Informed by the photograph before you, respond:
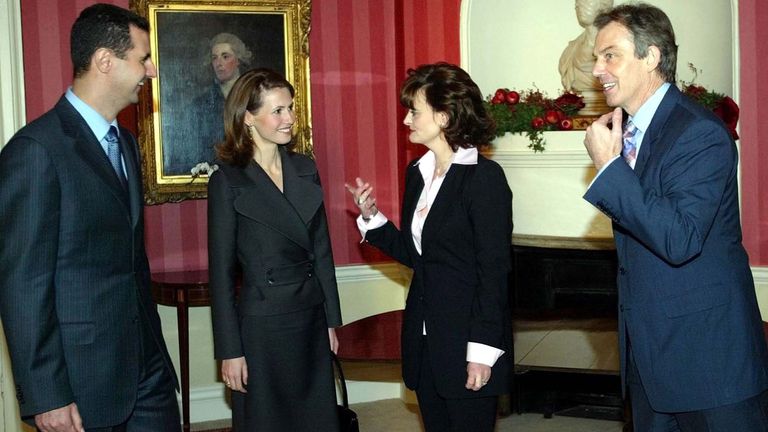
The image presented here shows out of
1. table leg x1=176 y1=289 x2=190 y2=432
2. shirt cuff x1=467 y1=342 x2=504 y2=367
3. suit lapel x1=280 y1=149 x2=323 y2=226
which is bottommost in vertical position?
table leg x1=176 y1=289 x2=190 y2=432

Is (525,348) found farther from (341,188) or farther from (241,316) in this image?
(241,316)

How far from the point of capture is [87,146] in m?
2.76

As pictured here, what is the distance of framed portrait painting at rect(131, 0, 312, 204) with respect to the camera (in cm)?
543

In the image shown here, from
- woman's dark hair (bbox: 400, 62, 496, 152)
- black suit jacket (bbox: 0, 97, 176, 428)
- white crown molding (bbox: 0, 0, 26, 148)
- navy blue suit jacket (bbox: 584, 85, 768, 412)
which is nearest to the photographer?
navy blue suit jacket (bbox: 584, 85, 768, 412)

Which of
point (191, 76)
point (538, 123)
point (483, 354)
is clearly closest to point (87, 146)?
point (483, 354)

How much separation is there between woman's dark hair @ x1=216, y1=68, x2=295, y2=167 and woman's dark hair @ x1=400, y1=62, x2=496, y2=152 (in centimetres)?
57

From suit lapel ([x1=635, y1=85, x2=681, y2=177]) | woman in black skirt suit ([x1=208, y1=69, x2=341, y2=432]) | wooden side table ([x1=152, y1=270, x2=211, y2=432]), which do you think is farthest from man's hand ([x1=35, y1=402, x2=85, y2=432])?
wooden side table ([x1=152, y1=270, x2=211, y2=432])

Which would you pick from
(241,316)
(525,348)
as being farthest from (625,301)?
(525,348)

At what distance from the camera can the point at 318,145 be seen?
584cm

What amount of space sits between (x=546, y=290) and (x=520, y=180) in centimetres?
69

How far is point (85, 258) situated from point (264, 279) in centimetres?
87

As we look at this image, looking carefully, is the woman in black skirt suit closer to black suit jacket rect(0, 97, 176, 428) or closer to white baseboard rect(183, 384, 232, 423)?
black suit jacket rect(0, 97, 176, 428)

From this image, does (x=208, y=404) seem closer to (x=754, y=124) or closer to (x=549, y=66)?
(x=549, y=66)

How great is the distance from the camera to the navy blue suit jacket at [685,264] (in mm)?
2494
